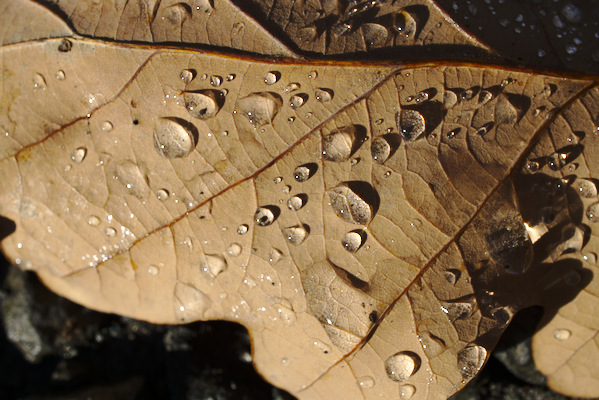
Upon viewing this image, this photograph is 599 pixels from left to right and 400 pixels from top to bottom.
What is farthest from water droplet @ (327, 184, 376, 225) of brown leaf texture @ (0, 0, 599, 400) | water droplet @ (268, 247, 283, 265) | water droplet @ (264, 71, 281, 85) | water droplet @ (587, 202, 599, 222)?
water droplet @ (587, 202, 599, 222)

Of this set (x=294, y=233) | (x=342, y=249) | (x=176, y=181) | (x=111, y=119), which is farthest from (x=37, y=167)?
(x=342, y=249)

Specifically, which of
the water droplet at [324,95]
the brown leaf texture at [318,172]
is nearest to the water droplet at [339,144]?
the brown leaf texture at [318,172]

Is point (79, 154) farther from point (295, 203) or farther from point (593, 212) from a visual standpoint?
point (593, 212)

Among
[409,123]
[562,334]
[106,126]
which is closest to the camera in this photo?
[409,123]

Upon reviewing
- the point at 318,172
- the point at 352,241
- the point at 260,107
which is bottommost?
the point at 352,241

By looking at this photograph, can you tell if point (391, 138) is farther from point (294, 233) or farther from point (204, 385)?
point (204, 385)

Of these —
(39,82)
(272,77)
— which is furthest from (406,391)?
(39,82)

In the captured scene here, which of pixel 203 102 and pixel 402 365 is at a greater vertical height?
pixel 203 102

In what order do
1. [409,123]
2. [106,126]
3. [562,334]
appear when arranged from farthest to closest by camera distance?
[562,334]
[106,126]
[409,123]
